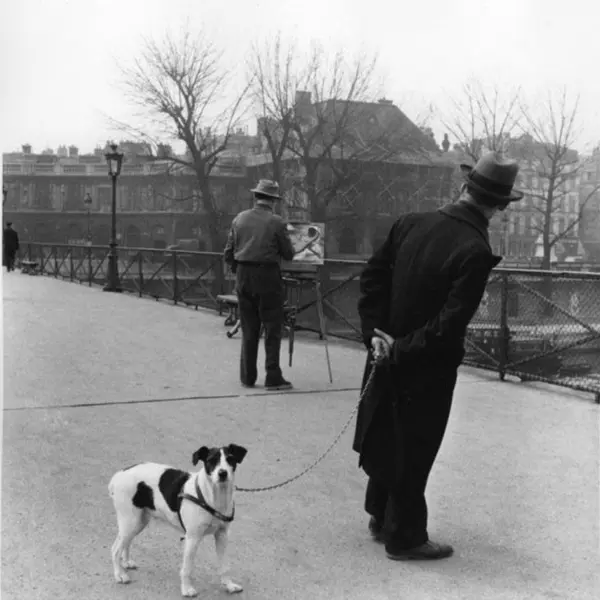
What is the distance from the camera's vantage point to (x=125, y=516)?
3.54 m

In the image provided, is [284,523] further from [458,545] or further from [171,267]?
[171,267]

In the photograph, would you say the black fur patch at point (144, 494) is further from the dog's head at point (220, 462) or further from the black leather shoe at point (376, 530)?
the black leather shoe at point (376, 530)

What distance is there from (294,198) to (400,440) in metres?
44.9

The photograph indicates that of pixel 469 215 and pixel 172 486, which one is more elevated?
pixel 469 215

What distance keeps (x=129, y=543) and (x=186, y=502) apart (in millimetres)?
376

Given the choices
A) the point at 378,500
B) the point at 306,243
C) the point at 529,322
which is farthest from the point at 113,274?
the point at 378,500

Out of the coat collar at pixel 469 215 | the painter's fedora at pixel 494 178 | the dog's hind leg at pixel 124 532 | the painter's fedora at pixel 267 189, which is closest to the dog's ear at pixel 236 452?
the dog's hind leg at pixel 124 532

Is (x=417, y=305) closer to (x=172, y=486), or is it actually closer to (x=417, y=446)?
Result: (x=417, y=446)

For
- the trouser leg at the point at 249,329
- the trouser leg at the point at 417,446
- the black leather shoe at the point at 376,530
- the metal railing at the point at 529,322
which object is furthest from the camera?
the metal railing at the point at 529,322

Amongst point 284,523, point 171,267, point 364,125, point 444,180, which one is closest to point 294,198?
point 364,125

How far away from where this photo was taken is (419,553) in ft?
12.9

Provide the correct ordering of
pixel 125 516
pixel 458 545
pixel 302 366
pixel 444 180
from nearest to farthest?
1. pixel 125 516
2. pixel 458 545
3. pixel 302 366
4. pixel 444 180

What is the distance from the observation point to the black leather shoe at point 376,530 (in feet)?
13.6

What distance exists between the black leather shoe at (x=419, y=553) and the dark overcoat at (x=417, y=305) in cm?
35
